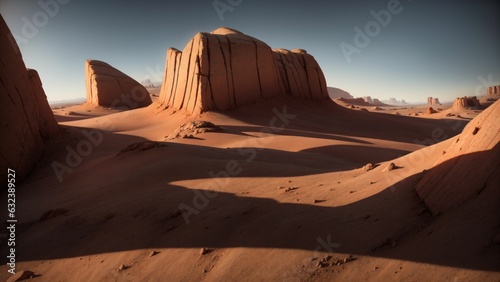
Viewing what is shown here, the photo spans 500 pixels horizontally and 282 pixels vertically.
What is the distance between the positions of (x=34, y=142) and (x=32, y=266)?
7236 mm

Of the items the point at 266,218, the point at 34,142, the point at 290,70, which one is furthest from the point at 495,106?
the point at 290,70

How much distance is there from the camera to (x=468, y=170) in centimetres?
271

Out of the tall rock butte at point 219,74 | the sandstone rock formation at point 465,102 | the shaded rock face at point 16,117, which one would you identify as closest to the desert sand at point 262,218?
the shaded rock face at point 16,117

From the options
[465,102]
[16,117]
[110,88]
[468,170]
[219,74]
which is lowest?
[468,170]

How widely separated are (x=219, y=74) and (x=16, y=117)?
887 centimetres

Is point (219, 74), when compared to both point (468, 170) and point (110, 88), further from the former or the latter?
point (110, 88)

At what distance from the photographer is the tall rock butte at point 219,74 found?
14.9m

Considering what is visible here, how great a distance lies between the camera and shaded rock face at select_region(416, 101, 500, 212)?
2.48 meters

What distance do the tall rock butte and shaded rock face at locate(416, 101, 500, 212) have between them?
12.6 meters

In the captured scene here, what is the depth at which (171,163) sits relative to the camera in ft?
21.1

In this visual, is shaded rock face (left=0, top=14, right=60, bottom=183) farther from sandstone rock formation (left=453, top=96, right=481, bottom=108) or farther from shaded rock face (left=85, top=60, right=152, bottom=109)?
sandstone rock formation (left=453, top=96, right=481, bottom=108)

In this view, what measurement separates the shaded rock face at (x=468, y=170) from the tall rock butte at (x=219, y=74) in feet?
41.3

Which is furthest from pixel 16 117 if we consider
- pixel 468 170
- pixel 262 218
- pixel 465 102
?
pixel 465 102

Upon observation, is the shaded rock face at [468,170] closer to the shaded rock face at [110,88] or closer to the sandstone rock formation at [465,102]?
the shaded rock face at [110,88]
